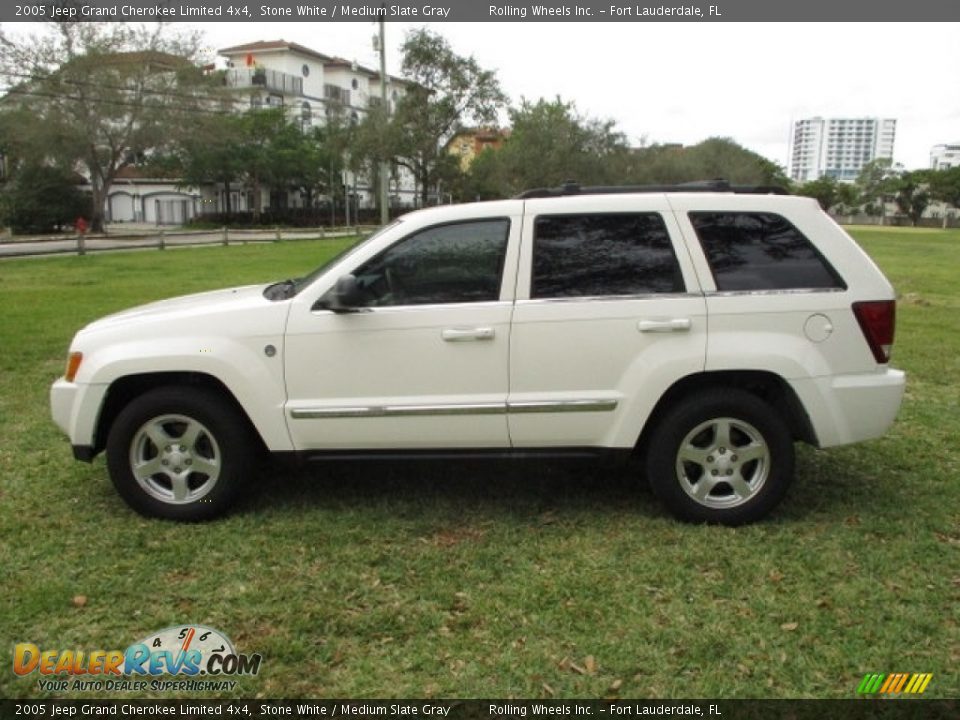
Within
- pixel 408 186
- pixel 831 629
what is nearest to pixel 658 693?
pixel 831 629

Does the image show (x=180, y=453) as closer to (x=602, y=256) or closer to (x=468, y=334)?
(x=468, y=334)

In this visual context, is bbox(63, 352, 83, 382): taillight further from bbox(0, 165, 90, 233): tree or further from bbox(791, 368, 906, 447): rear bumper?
bbox(0, 165, 90, 233): tree

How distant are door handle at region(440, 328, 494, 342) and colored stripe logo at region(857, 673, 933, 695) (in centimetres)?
224

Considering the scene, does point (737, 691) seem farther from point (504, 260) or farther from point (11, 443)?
point (11, 443)

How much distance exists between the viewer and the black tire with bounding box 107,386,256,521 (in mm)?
4309

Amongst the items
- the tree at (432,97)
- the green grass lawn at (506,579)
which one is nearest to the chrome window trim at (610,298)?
the green grass lawn at (506,579)

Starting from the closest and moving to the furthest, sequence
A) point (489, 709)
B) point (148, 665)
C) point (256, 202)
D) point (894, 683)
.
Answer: point (489, 709)
point (894, 683)
point (148, 665)
point (256, 202)

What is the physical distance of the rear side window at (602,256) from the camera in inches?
167

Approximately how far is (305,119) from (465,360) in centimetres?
7503

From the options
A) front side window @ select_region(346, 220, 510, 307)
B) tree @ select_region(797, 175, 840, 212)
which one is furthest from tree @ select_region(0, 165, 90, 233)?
tree @ select_region(797, 175, 840, 212)

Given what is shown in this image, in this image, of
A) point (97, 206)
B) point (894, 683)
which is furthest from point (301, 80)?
point (894, 683)

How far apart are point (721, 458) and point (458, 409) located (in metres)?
1.43

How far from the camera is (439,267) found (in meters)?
4.31

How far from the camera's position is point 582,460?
4348 millimetres
